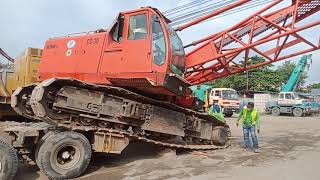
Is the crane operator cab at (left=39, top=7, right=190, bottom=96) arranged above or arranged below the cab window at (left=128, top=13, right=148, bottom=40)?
below

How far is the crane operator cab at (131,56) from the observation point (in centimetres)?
909

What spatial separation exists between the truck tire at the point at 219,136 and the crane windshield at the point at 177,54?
2.31m

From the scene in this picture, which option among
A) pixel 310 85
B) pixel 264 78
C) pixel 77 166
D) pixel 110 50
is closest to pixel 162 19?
pixel 110 50

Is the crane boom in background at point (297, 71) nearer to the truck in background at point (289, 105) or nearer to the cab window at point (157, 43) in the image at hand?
the truck in background at point (289, 105)

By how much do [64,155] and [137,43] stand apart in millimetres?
2935

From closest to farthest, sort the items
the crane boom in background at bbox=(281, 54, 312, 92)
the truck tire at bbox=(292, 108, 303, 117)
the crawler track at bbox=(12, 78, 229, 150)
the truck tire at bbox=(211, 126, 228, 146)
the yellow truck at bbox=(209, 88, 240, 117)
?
the crawler track at bbox=(12, 78, 229, 150) < the truck tire at bbox=(211, 126, 228, 146) < the yellow truck at bbox=(209, 88, 240, 117) < the truck tire at bbox=(292, 108, 303, 117) < the crane boom in background at bbox=(281, 54, 312, 92)

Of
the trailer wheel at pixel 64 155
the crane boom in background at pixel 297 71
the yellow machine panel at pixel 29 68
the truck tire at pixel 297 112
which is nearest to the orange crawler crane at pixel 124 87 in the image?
the trailer wheel at pixel 64 155

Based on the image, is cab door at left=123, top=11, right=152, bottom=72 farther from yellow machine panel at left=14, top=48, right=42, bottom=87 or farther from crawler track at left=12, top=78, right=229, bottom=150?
yellow machine panel at left=14, top=48, right=42, bottom=87

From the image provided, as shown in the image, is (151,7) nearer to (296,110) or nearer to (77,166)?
(77,166)

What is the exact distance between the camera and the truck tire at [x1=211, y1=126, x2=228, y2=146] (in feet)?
38.1

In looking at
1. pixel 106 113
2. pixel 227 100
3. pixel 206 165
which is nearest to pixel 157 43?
pixel 106 113

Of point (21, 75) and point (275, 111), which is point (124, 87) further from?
point (275, 111)

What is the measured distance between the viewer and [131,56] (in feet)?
30.2

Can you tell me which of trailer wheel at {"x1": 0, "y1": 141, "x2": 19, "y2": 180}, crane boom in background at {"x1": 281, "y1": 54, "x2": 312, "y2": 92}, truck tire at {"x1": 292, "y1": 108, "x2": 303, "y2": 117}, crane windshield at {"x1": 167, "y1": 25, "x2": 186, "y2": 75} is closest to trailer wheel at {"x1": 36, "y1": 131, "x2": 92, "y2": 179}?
trailer wheel at {"x1": 0, "y1": 141, "x2": 19, "y2": 180}
